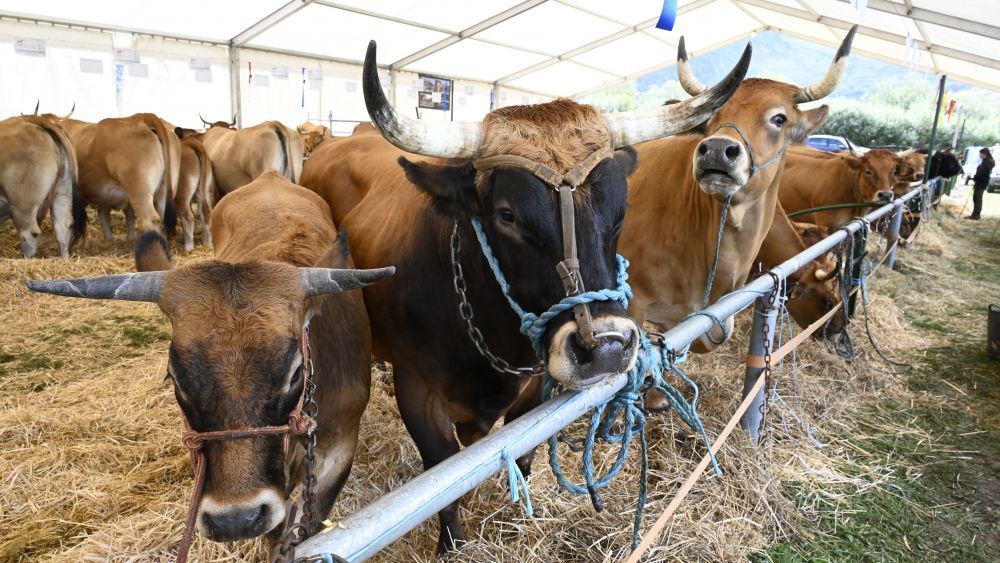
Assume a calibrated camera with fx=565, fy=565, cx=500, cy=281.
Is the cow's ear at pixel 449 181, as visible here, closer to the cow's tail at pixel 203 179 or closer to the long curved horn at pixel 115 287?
the long curved horn at pixel 115 287

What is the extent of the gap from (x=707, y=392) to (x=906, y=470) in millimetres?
1240

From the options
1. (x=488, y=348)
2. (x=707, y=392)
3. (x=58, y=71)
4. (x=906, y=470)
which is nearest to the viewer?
(x=488, y=348)

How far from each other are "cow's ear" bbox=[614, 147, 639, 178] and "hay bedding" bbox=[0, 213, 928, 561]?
156cm

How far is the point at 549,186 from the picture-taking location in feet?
6.01

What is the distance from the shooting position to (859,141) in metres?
30.6

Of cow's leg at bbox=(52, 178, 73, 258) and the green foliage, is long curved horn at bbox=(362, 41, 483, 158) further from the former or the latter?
the green foliage

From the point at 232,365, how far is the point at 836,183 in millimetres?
8778

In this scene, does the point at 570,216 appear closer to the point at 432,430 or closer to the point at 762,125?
the point at 432,430

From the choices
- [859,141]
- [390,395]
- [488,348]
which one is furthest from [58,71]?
[859,141]

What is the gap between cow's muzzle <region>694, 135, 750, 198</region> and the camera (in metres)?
3.09

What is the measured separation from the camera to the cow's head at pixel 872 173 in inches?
306

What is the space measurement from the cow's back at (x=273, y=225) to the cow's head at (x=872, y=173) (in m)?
7.48

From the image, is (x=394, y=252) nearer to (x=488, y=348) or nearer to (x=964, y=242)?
(x=488, y=348)

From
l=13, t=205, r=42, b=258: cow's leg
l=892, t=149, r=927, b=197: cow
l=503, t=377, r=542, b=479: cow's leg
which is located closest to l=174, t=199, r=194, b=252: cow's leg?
l=13, t=205, r=42, b=258: cow's leg
